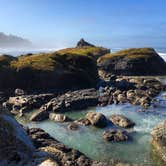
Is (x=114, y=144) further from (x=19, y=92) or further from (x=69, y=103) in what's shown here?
(x=19, y=92)

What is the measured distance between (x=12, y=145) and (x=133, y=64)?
9041 cm

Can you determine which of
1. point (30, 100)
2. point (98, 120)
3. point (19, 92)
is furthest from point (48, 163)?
point (19, 92)

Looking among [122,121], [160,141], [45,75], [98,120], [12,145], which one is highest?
[12,145]

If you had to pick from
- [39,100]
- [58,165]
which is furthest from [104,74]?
[58,165]

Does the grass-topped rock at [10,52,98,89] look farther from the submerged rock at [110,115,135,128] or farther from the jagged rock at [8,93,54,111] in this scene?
the submerged rock at [110,115,135,128]

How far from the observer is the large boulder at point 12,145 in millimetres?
15958

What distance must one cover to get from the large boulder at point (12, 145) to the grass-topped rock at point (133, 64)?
85.6m

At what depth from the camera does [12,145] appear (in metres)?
16.9

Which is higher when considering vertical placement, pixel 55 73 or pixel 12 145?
pixel 12 145

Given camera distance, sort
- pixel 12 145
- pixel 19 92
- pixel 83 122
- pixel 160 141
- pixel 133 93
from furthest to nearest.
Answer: pixel 19 92 < pixel 133 93 < pixel 83 122 < pixel 160 141 < pixel 12 145

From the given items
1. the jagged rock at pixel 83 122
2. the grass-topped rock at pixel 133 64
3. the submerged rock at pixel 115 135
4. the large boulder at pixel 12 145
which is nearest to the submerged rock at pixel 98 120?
the jagged rock at pixel 83 122

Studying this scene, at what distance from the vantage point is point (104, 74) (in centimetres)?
10294

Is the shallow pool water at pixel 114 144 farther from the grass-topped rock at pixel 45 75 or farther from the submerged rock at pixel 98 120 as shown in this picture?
the grass-topped rock at pixel 45 75

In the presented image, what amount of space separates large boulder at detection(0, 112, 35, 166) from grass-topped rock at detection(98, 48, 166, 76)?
85.6 meters
